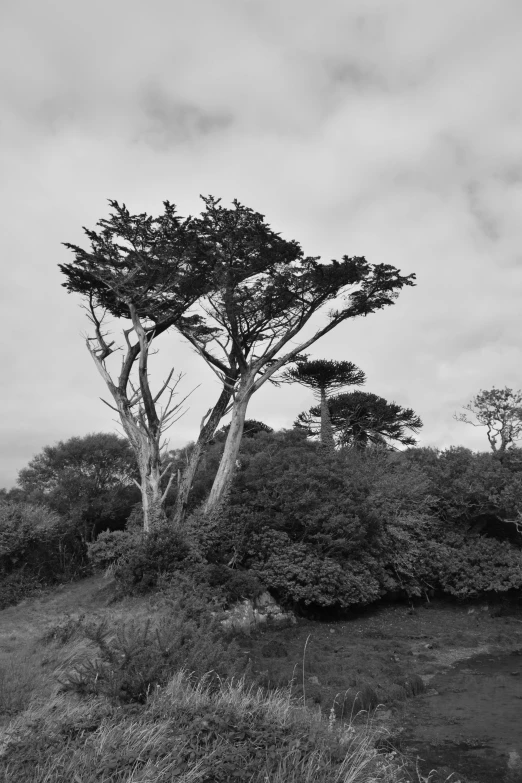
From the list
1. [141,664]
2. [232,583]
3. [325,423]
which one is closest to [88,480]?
[232,583]

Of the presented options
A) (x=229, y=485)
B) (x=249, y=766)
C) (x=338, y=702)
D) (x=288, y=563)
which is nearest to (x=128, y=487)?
(x=229, y=485)

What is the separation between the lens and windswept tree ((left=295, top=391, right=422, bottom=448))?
106 feet

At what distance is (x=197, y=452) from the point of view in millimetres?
21797

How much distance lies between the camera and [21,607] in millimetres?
17359

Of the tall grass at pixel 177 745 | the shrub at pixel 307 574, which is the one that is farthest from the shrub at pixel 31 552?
the tall grass at pixel 177 745

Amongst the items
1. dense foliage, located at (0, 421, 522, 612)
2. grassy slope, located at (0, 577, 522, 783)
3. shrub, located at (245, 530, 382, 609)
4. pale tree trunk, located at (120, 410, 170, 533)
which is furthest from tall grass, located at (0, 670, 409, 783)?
pale tree trunk, located at (120, 410, 170, 533)

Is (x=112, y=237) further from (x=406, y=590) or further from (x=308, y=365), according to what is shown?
(x=406, y=590)

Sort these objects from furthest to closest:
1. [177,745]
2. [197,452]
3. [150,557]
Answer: [197,452] → [150,557] → [177,745]

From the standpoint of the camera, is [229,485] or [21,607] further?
[229,485]

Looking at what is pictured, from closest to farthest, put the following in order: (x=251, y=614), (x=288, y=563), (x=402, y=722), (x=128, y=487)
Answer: (x=402, y=722) < (x=251, y=614) < (x=288, y=563) < (x=128, y=487)

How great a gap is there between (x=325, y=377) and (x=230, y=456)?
40.4 ft

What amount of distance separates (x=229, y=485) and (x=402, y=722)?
1096 cm

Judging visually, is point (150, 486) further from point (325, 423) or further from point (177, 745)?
point (177, 745)

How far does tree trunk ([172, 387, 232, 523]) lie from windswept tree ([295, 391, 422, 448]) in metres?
10.5
